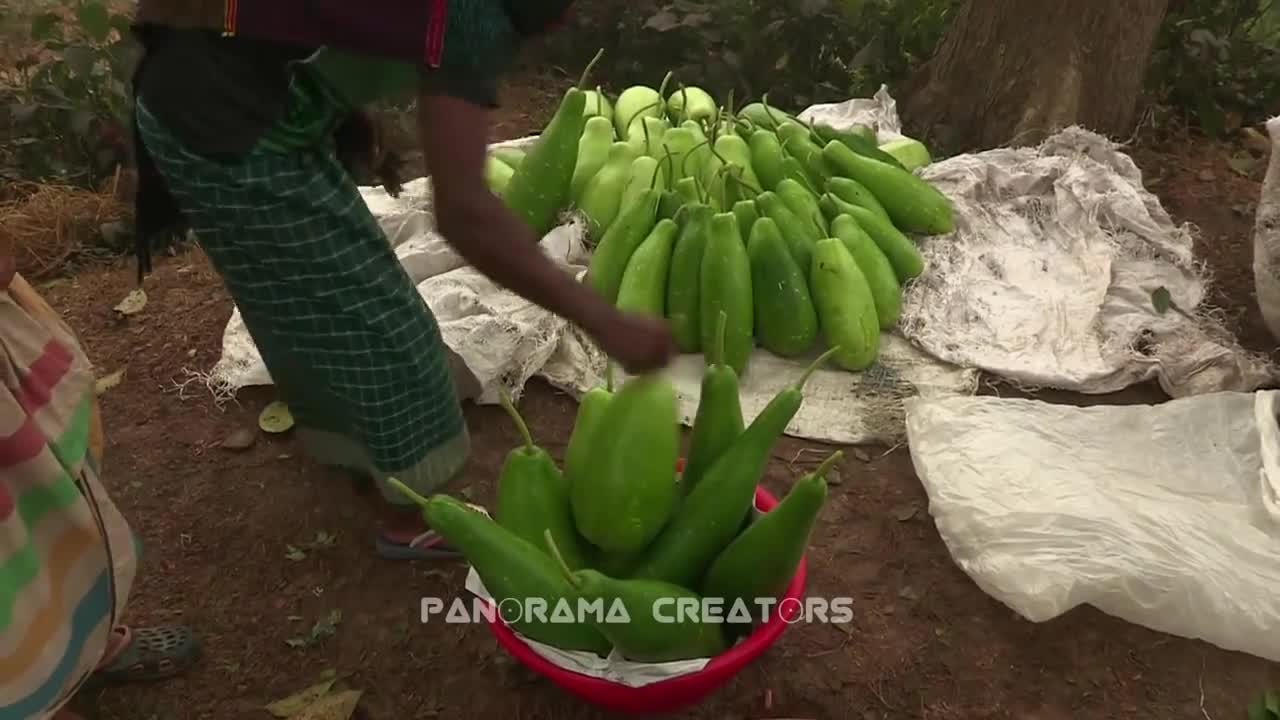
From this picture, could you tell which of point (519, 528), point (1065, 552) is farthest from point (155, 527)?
point (1065, 552)

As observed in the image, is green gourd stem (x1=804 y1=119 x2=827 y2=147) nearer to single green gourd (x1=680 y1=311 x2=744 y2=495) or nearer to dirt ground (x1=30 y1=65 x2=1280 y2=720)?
dirt ground (x1=30 y1=65 x2=1280 y2=720)

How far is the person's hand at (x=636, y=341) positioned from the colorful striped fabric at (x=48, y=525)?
2.88ft

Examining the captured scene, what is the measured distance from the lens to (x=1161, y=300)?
110 inches

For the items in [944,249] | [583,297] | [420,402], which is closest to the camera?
[583,297]

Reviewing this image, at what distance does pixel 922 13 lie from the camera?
13.2 feet

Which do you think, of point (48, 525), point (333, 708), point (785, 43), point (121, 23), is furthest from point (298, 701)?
point (785, 43)

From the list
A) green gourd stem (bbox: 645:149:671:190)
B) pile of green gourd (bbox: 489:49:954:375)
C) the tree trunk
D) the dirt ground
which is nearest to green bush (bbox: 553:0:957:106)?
the tree trunk

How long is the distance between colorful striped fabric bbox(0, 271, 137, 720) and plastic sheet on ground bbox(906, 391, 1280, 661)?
1.64 metres

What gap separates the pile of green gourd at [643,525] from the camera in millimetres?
1538

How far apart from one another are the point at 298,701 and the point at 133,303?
164cm

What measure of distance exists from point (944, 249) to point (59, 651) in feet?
8.00

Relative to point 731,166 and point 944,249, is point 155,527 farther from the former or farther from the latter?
point 944,249

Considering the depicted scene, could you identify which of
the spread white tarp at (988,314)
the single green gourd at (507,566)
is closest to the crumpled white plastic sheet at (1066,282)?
the spread white tarp at (988,314)

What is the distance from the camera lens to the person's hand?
1416 millimetres
